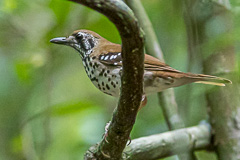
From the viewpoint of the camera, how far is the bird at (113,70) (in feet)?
9.67

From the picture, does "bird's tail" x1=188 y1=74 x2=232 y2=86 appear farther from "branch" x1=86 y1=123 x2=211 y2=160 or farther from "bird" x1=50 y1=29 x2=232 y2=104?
"branch" x1=86 y1=123 x2=211 y2=160

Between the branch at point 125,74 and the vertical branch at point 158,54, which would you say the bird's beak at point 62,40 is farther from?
the branch at point 125,74

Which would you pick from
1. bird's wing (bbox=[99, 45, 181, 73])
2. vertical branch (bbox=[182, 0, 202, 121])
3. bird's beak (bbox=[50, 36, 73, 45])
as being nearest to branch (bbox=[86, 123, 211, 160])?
vertical branch (bbox=[182, 0, 202, 121])

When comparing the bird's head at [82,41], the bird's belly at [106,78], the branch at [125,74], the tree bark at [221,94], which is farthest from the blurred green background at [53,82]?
the branch at [125,74]

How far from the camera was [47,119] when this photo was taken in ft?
12.9

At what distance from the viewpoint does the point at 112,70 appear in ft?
10.5

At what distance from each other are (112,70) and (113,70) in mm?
11

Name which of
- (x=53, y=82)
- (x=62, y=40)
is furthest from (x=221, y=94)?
(x=53, y=82)

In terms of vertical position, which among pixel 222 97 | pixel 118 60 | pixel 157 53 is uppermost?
pixel 157 53

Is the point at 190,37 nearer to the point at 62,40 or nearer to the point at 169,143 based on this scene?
the point at 169,143

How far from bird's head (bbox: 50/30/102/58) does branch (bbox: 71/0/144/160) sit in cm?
133

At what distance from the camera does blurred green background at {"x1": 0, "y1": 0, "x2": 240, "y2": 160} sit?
12.3ft

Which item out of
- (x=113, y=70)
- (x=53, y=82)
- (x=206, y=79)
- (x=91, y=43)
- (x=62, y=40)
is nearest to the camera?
(x=206, y=79)

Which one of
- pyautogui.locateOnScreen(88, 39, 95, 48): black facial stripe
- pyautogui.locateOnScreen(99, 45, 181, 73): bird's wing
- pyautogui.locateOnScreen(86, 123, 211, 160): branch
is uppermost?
pyautogui.locateOnScreen(88, 39, 95, 48): black facial stripe
